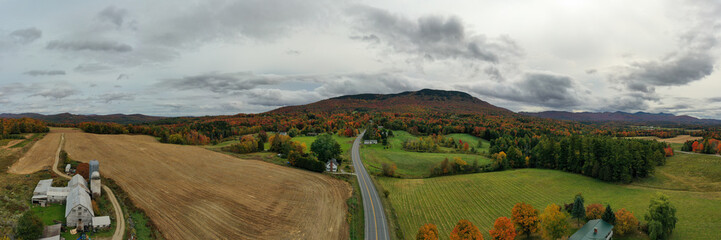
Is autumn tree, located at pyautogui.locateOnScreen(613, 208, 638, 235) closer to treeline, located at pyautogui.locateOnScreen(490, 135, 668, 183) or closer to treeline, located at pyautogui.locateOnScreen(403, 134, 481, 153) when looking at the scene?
treeline, located at pyautogui.locateOnScreen(490, 135, 668, 183)

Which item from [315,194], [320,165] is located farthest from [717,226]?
[320,165]

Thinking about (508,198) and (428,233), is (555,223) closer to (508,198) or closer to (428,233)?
(428,233)

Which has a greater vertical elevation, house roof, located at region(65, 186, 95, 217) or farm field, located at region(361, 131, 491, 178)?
house roof, located at region(65, 186, 95, 217)

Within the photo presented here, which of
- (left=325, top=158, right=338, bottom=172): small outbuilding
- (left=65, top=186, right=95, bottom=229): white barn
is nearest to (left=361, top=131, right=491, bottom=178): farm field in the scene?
(left=325, top=158, right=338, bottom=172): small outbuilding

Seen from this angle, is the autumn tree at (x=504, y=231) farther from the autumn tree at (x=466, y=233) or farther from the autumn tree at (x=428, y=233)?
the autumn tree at (x=428, y=233)

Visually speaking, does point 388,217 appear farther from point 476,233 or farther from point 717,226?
point 717,226

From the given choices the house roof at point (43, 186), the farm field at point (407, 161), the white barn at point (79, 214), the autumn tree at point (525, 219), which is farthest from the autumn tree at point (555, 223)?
the house roof at point (43, 186)
